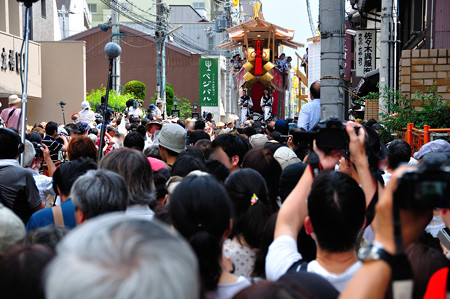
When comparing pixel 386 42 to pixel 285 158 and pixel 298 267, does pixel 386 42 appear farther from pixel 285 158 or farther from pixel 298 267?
pixel 298 267

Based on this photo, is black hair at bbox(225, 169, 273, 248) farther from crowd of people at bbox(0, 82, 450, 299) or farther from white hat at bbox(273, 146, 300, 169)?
white hat at bbox(273, 146, 300, 169)

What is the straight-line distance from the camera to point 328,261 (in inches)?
115

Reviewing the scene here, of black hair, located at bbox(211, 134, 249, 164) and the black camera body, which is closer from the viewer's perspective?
the black camera body

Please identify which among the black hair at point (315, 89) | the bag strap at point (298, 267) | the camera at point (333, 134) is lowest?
the bag strap at point (298, 267)

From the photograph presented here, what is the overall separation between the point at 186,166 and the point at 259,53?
584 inches

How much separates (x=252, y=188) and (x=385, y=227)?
235 cm

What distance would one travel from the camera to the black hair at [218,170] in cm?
619

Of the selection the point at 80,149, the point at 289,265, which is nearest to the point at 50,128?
the point at 80,149

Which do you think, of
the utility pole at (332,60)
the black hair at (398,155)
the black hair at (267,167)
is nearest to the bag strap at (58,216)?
the black hair at (267,167)

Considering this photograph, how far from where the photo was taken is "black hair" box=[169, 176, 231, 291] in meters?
2.79

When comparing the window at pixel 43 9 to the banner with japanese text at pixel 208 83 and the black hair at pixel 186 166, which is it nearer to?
the banner with japanese text at pixel 208 83

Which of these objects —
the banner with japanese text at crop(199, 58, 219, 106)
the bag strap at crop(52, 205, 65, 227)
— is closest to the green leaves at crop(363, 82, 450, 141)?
the bag strap at crop(52, 205, 65, 227)

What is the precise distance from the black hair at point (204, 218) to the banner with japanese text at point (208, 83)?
3586cm

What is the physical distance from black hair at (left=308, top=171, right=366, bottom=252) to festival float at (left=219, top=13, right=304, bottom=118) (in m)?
17.1
